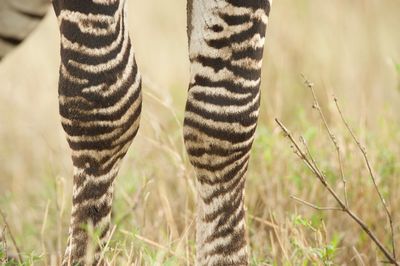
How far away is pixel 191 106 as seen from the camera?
10.0ft

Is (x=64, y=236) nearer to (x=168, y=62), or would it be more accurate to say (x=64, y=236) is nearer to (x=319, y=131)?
(x=319, y=131)

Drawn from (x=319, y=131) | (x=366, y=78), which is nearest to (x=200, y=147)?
(x=319, y=131)

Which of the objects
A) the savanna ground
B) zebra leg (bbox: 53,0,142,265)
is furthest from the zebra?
the savanna ground

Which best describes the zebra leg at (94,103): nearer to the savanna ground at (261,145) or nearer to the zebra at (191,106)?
the zebra at (191,106)

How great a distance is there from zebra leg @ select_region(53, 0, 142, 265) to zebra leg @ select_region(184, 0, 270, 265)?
223 millimetres

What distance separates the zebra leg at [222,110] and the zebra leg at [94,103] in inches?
8.8

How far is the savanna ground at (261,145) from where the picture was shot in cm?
367

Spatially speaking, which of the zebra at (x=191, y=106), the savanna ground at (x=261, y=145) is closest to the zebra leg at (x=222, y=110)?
the zebra at (x=191, y=106)

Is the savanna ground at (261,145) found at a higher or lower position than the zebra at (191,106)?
lower

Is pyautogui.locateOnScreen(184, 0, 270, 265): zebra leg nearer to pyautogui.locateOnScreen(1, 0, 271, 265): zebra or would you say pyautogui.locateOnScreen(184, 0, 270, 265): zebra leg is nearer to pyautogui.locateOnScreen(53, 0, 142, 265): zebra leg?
pyautogui.locateOnScreen(1, 0, 271, 265): zebra

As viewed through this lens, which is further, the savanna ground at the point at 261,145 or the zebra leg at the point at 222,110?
the savanna ground at the point at 261,145

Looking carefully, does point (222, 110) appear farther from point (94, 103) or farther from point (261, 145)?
point (261, 145)

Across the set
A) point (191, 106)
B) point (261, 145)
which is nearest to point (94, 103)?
point (191, 106)

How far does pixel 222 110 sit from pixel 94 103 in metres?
0.44
